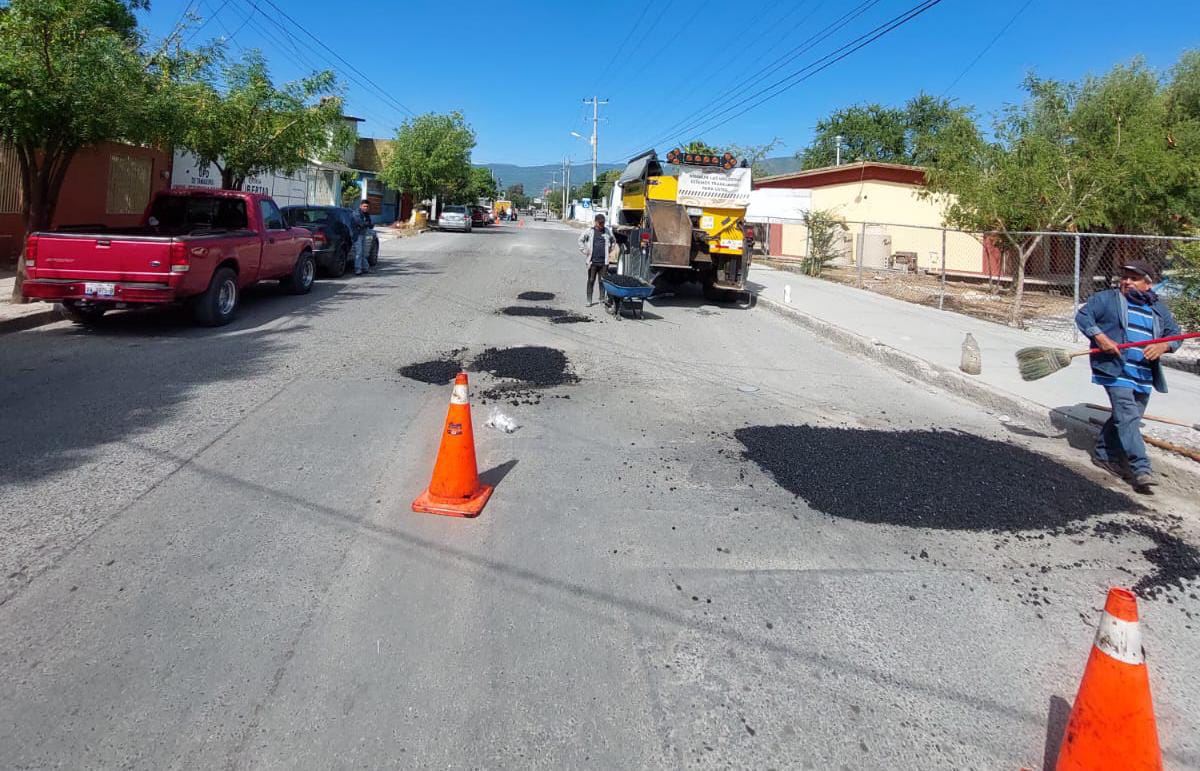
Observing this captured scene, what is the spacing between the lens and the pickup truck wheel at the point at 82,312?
1074 centimetres

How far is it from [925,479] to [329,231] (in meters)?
15.5

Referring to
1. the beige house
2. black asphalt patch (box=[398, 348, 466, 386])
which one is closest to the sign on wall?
black asphalt patch (box=[398, 348, 466, 386])

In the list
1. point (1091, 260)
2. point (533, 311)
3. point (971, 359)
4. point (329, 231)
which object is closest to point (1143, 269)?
point (971, 359)

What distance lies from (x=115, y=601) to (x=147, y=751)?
4.07 ft

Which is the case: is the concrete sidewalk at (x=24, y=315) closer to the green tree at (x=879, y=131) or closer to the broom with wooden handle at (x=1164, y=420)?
the broom with wooden handle at (x=1164, y=420)

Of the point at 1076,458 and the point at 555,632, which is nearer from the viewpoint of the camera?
the point at 555,632

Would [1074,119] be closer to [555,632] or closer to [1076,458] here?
[1076,458]

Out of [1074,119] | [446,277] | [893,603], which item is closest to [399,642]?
[893,603]

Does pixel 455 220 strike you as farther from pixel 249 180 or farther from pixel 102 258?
pixel 102 258

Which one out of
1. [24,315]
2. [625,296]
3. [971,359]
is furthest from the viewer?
[625,296]

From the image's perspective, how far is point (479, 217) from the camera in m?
61.6

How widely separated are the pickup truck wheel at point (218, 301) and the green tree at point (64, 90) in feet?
8.77

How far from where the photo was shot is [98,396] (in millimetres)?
7332

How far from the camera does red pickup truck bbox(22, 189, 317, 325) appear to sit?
9859 mm
